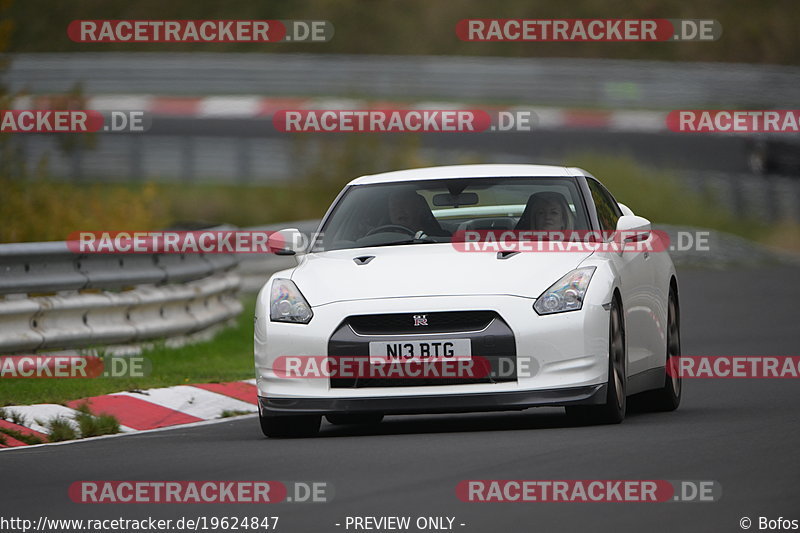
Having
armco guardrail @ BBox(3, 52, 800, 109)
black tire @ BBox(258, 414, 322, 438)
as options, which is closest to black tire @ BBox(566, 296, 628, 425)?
black tire @ BBox(258, 414, 322, 438)

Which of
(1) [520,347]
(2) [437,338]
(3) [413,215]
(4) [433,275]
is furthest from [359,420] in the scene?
(1) [520,347]

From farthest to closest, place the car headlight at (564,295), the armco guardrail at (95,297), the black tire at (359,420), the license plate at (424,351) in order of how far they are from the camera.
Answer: the armco guardrail at (95,297)
the black tire at (359,420)
the car headlight at (564,295)
the license plate at (424,351)

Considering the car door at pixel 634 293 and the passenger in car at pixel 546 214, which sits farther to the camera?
the passenger in car at pixel 546 214

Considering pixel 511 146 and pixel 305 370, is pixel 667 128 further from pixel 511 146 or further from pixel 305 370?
pixel 305 370

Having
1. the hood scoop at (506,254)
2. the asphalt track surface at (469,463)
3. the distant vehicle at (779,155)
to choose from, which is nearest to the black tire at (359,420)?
the asphalt track surface at (469,463)

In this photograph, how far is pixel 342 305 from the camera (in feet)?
31.2

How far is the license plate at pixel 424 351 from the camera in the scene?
30.3 ft

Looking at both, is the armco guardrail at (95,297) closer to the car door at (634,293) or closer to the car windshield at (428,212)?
the car windshield at (428,212)

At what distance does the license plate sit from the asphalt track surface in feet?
1.40

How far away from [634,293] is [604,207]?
93 centimetres

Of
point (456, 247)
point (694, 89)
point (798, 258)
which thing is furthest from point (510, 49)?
point (456, 247)

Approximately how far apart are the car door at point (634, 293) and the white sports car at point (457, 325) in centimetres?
2

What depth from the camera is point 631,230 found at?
1034 centimetres

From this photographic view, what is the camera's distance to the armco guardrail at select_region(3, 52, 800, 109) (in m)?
40.0
